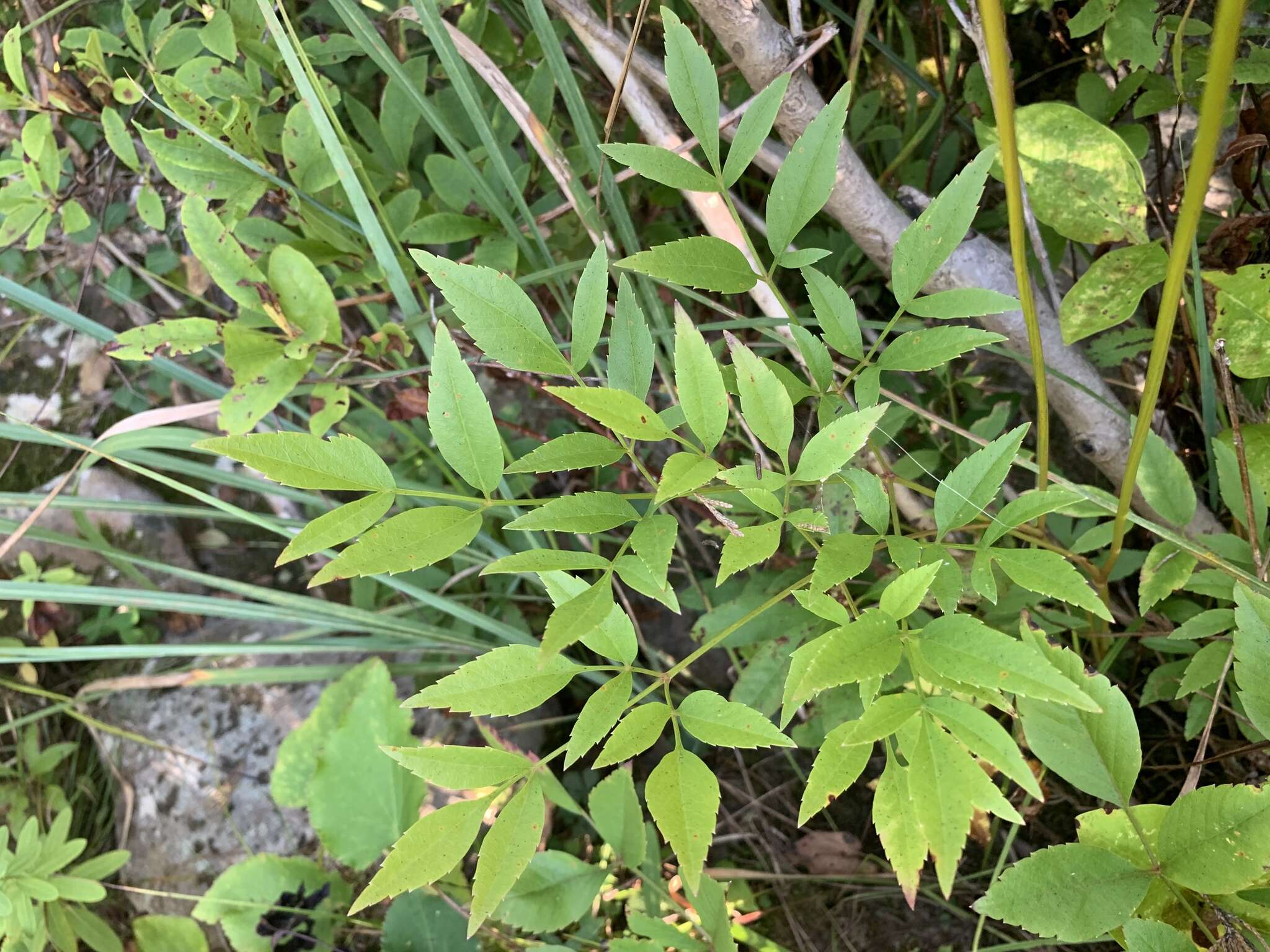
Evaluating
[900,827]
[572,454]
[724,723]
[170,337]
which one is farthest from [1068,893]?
[170,337]

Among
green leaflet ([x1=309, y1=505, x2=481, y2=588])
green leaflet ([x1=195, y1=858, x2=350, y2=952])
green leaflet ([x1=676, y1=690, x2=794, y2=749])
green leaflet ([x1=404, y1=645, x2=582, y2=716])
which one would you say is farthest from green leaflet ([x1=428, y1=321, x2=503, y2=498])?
green leaflet ([x1=195, y1=858, x2=350, y2=952])

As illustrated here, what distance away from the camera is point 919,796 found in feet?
1.76

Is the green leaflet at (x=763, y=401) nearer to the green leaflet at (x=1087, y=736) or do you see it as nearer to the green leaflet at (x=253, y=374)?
Answer: the green leaflet at (x=1087, y=736)

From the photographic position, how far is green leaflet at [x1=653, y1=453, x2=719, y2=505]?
53cm

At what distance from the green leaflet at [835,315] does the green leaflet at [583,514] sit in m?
0.26

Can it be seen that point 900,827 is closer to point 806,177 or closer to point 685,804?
point 685,804

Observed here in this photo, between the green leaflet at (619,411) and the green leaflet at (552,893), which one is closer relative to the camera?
the green leaflet at (619,411)

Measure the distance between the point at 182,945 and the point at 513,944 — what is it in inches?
25.0

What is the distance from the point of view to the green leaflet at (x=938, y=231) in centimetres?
67

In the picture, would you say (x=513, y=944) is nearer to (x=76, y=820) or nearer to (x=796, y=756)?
(x=796, y=756)

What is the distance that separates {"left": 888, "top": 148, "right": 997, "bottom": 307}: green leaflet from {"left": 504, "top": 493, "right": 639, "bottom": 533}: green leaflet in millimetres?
301

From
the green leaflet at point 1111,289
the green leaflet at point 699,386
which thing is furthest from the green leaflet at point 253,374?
the green leaflet at point 1111,289

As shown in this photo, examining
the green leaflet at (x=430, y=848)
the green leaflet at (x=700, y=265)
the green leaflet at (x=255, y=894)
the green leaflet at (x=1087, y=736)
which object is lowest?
the green leaflet at (x=255, y=894)

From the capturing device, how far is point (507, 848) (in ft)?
2.09
